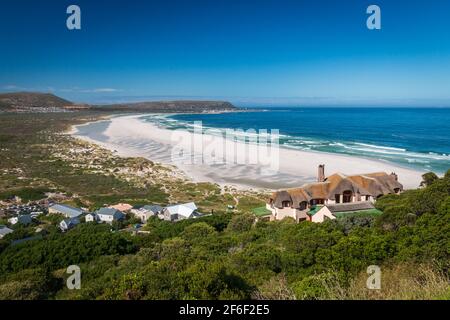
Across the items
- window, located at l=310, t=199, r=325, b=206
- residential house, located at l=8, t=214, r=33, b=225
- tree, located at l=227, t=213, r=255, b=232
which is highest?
window, located at l=310, t=199, r=325, b=206

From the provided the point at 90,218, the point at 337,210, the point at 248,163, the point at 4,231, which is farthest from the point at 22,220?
the point at 248,163

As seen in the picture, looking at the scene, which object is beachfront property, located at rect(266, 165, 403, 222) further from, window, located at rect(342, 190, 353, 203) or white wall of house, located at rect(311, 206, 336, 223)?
white wall of house, located at rect(311, 206, 336, 223)

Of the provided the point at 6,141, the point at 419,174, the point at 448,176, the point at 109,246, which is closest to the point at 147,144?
the point at 6,141

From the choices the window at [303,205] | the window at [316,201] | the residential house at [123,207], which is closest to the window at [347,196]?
the window at [316,201]

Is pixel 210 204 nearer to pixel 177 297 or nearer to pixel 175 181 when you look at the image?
pixel 175 181

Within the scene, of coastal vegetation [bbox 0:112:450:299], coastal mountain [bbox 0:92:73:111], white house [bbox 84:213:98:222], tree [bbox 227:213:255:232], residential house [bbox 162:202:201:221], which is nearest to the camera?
coastal vegetation [bbox 0:112:450:299]

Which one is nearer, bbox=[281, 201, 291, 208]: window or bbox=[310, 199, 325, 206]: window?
bbox=[281, 201, 291, 208]: window

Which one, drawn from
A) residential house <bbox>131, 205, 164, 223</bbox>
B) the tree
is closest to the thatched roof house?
the tree

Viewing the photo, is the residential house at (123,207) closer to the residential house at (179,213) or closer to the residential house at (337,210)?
the residential house at (179,213)

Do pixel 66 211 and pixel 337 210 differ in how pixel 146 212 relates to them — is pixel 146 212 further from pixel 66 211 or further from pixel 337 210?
pixel 337 210
